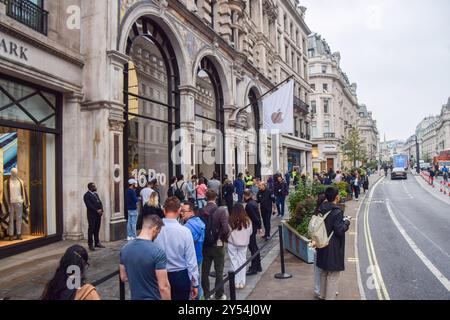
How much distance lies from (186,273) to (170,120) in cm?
1228

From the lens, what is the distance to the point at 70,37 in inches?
430

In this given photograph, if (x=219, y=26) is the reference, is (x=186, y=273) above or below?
below

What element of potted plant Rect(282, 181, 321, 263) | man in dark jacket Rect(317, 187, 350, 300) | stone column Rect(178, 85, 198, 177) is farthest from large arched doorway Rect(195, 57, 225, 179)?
man in dark jacket Rect(317, 187, 350, 300)

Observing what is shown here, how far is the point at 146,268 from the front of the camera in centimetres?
338

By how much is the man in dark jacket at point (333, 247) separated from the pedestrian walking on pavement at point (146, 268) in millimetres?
2773

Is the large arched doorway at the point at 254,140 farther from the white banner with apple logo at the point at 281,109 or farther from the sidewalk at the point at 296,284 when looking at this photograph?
the sidewalk at the point at 296,284

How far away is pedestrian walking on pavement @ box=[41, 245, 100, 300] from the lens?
2.69 metres

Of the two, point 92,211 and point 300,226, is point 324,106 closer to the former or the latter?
point 300,226

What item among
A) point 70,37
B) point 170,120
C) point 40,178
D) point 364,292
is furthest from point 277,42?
point 364,292

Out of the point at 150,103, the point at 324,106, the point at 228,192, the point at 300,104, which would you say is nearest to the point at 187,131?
the point at 150,103

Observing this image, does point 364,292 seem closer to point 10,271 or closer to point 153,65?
point 10,271

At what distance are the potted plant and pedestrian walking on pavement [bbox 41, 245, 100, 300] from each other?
6228 mm

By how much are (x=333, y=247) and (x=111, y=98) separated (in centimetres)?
827

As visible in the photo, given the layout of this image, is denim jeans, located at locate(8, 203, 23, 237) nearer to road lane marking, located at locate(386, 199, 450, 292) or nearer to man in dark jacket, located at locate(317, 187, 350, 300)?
man in dark jacket, located at locate(317, 187, 350, 300)
